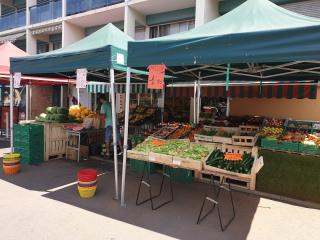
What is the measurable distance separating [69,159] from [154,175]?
2.99 m

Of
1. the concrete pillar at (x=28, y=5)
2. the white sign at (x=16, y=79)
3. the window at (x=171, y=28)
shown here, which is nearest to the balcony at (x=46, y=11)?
the concrete pillar at (x=28, y=5)

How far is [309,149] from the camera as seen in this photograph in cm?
505

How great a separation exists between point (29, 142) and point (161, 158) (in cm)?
446

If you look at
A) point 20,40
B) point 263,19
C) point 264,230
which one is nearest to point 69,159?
point 264,230

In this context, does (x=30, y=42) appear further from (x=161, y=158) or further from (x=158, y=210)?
(x=158, y=210)

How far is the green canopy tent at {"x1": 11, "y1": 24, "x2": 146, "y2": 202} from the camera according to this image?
4.87 meters

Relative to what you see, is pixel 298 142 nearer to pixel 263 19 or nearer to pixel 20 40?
pixel 263 19

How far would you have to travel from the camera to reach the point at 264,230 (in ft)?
13.2

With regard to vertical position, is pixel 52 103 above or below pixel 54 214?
above

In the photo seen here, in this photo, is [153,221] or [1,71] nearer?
[153,221]

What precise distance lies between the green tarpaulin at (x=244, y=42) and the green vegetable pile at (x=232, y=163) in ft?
4.91

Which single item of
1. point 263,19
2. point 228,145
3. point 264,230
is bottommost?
point 264,230

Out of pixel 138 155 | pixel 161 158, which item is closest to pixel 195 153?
pixel 161 158

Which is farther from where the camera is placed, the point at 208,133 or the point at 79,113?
the point at 79,113
